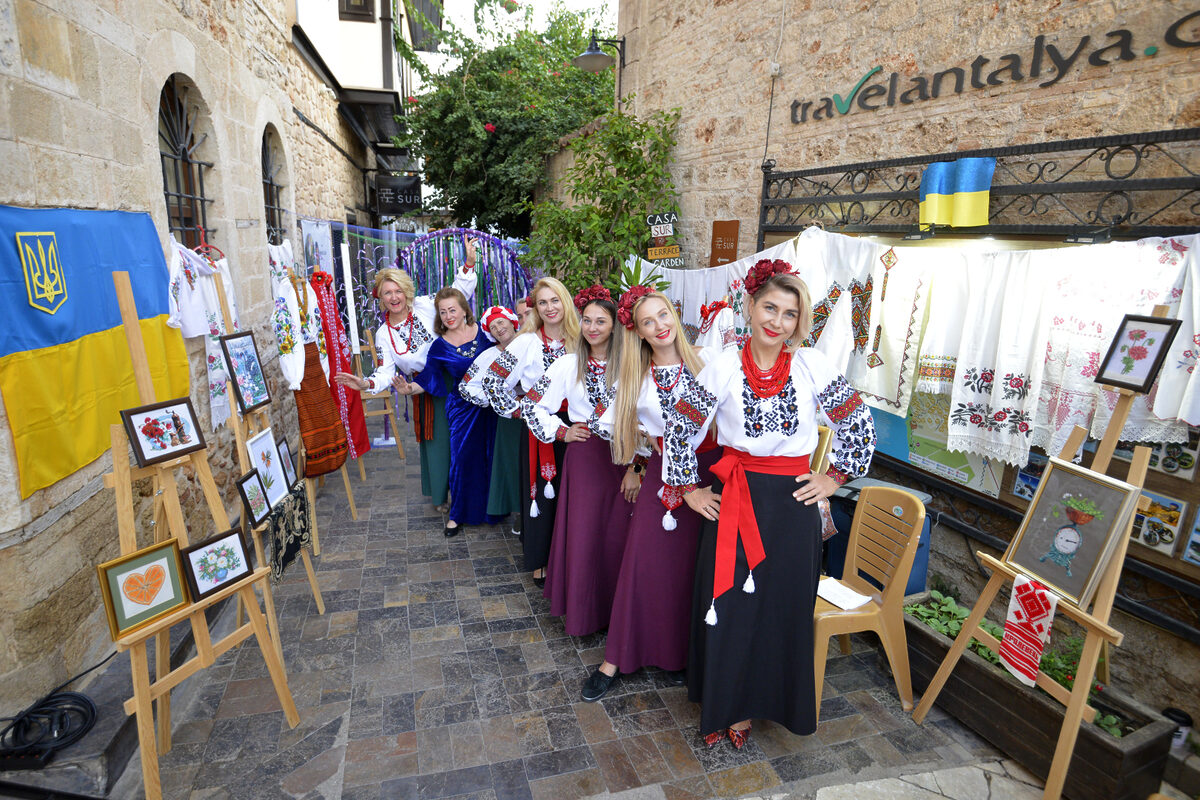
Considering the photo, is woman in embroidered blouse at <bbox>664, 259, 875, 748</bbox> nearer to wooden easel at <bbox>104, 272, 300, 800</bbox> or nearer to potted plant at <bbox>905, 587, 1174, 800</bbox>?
potted plant at <bbox>905, 587, 1174, 800</bbox>

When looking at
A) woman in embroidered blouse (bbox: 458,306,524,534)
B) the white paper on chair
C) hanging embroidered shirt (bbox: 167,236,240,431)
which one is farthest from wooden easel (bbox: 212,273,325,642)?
the white paper on chair

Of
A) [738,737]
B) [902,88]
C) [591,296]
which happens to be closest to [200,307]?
[591,296]

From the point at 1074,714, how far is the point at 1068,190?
231 centimetres

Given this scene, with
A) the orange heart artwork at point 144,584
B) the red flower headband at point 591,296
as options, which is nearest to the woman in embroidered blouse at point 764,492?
the red flower headband at point 591,296

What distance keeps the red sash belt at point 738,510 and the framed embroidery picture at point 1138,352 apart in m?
1.13

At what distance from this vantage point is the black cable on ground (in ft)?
7.71

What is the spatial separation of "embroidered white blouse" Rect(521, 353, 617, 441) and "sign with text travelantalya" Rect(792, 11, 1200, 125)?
2.61 metres

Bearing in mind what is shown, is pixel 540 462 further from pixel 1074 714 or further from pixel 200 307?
pixel 1074 714

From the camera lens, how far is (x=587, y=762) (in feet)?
8.90

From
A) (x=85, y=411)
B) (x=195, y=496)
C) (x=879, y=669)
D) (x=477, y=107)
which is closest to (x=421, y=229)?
(x=477, y=107)

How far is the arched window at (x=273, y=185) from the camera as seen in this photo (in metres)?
6.33

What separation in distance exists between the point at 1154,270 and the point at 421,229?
1438 cm

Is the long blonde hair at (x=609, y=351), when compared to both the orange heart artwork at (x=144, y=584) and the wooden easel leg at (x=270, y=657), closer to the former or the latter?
the wooden easel leg at (x=270, y=657)

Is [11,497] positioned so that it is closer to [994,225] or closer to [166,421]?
[166,421]
